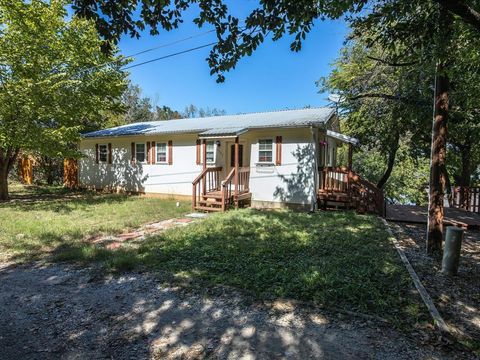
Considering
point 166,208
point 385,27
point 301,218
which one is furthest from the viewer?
point 166,208

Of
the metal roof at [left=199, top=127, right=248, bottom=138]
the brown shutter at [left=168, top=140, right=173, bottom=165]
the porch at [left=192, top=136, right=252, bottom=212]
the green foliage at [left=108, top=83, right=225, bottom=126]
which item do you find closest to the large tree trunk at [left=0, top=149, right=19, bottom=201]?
the brown shutter at [left=168, top=140, right=173, bottom=165]

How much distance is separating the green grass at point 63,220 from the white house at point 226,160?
159cm

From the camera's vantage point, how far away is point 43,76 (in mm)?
10609

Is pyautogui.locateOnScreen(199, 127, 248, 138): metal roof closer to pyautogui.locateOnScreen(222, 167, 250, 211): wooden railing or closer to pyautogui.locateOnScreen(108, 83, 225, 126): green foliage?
pyautogui.locateOnScreen(222, 167, 250, 211): wooden railing

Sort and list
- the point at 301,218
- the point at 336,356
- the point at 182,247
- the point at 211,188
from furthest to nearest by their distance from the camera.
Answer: the point at 211,188
the point at 301,218
the point at 182,247
the point at 336,356

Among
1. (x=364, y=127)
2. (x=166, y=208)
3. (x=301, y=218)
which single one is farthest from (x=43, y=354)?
(x=364, y=127)

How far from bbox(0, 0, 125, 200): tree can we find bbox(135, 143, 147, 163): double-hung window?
254 centimetres

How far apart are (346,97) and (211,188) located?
5.95m

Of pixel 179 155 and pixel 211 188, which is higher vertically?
pixel 179 155

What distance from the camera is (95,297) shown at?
3689 millimetres

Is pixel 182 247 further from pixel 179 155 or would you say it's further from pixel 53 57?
pixel 53 57

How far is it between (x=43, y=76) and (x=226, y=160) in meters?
7.28

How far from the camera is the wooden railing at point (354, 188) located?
944cm

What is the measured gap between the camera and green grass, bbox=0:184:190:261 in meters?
5.82
